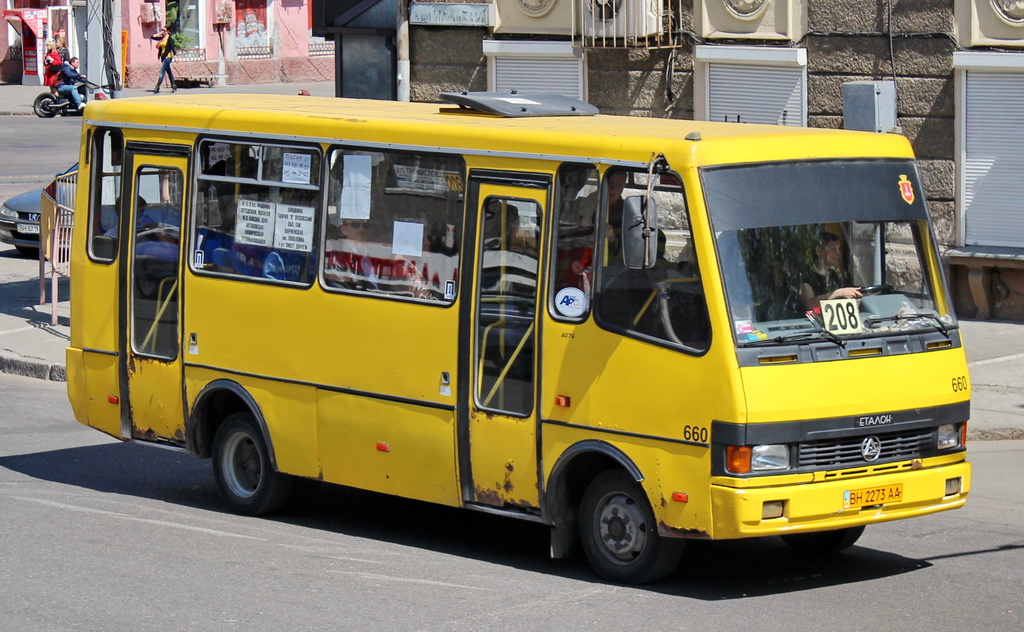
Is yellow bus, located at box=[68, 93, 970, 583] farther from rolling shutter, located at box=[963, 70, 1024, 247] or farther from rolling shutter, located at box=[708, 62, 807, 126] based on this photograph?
rolling shutter, located at box=[708, 62, 807, 126]

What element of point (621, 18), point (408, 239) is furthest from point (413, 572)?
point (621, 18)

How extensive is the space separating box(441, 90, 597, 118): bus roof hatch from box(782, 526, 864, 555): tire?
289 cm

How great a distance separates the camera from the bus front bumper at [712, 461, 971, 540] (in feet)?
24.5

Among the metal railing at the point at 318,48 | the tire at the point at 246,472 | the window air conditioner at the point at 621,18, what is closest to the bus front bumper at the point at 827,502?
the tire at the point at 246,472

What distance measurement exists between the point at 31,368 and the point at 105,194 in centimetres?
516

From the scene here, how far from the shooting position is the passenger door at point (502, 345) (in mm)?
8383

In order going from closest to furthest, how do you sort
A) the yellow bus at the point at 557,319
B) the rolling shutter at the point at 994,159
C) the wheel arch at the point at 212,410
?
the yellow bus at the point at 557,319
the wheel arch at the point at 212,410
the rolling shutter at the point at 994,159

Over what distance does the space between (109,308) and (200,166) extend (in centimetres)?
126

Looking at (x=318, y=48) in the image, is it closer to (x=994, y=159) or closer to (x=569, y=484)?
(x=994, y=159)

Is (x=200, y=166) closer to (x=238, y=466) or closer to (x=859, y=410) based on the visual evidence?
(x=238, y=466)

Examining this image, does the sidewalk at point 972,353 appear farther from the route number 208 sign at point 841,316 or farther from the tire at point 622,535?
the tire at point 622,535

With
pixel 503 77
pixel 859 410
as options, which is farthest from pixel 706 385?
pixel 503 77

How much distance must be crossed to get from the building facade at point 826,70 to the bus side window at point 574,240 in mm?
6366

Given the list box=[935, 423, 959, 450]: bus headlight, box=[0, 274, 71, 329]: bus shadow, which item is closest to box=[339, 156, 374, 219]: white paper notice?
box=[935, 423, 959, 450]: bus headlight
